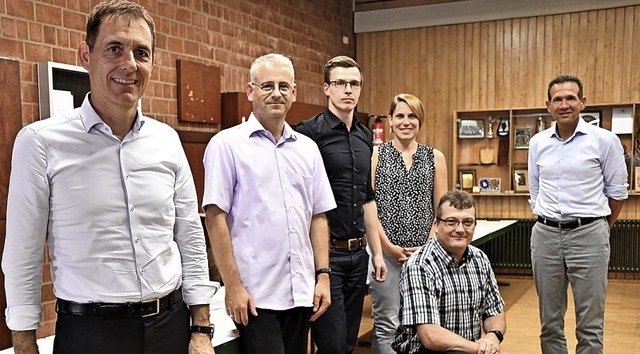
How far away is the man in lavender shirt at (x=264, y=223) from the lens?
204 centimetres

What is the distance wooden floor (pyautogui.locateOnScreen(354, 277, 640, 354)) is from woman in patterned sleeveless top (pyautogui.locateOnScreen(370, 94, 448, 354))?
128 cm

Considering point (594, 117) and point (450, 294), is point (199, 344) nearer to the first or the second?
point (450, 294)

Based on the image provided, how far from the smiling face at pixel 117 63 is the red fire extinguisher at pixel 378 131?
224 inches

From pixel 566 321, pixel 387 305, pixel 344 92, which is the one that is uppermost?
pixel 344 92

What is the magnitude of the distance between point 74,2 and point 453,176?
16.5ft

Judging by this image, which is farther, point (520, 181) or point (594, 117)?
point (520, 181)

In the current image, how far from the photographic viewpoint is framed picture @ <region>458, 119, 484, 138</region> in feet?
23.9

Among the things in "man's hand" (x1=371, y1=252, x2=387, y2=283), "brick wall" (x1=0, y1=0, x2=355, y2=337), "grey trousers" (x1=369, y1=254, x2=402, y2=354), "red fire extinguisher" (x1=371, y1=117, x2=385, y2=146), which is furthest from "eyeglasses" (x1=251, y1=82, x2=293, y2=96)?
"red fire extinguisher" (x1=371, y1=117, x2=385, y2=146)

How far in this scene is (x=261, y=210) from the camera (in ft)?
6.83

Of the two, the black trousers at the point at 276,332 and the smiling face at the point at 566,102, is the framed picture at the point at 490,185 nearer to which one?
the smiling face at the point at 566,102

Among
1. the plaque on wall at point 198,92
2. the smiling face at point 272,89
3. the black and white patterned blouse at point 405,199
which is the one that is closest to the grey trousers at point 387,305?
the black and white patterned blouse at point 405,199

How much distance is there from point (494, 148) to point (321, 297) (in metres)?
5.60

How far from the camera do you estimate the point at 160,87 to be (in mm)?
4523

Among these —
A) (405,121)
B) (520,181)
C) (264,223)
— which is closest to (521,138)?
(520,181)
